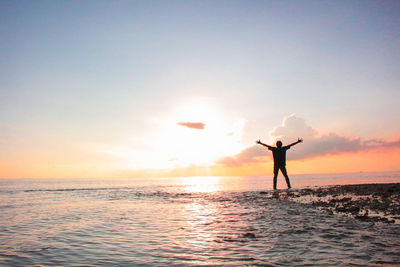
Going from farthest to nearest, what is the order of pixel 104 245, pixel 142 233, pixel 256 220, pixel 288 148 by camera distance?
pixel 288 148 < pixel 256 220 < pixel 142 233 < pixel 104 245

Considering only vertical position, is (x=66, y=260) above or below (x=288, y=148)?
below

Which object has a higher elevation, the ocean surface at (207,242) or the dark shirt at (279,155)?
the dark shirt at (279,155)

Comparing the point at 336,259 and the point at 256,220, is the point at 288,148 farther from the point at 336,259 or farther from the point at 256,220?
the point at 336,259

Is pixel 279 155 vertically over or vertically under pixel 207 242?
over

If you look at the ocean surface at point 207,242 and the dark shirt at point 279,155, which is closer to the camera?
the ocean surface at point 207,242

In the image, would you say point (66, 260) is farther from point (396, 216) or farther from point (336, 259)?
point (396, 216)

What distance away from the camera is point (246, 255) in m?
6.50

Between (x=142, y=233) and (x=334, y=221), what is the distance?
7107 millimetres

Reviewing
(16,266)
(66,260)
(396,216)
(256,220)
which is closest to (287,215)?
(256,220)

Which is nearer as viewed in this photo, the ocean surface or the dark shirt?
the ocean surface

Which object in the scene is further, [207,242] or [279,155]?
[279,155]

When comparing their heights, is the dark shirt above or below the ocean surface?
above

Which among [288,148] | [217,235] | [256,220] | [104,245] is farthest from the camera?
[288,148]

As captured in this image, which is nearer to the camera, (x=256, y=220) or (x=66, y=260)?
(x=66, y=260)
